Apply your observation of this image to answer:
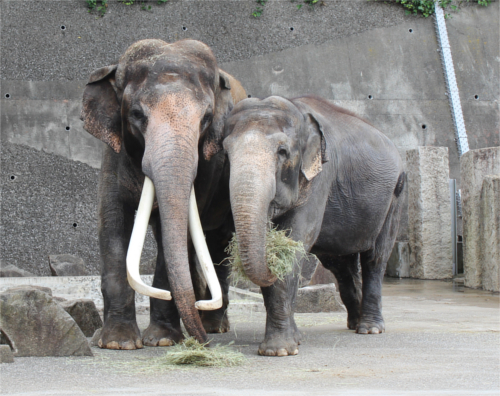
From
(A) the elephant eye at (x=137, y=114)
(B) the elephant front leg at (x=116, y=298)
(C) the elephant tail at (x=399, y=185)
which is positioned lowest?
(B) the elephant front leg at (x=116, y=298)

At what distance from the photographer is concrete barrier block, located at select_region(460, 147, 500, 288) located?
8.84 metres

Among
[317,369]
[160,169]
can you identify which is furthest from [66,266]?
[317,369]

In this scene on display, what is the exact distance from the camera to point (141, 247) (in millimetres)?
3666

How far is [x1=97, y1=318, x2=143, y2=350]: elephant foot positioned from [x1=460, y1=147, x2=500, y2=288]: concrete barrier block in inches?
224

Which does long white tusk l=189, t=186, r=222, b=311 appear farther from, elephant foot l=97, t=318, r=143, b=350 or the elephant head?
elephant foot l=97, t=318, r=143, b=350

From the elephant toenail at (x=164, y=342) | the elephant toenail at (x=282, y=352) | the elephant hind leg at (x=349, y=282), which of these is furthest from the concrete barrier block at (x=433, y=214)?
the elephant toenail at (x=282, y=352)

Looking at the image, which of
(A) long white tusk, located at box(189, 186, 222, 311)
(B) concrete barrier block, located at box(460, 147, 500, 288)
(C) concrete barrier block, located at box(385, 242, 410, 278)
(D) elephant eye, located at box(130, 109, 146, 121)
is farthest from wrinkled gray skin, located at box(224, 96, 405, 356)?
(C) concrete barrier block, located at box(385, 242, 410, 278)

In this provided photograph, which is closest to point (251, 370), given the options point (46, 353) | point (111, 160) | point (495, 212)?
point (46, 353)

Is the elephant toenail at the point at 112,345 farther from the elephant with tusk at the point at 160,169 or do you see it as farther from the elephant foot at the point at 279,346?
the elephant foot at the point at 279,346

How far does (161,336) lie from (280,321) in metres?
0.83

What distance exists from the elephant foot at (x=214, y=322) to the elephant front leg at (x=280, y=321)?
3.91 ft

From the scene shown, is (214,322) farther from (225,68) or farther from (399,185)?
(225,68)

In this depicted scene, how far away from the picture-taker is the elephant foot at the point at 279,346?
3.78 meters

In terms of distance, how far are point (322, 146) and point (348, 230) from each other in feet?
2.66
